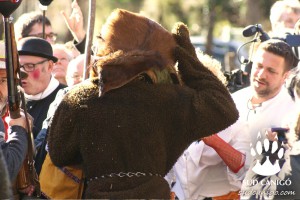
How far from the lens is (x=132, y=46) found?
4266mm

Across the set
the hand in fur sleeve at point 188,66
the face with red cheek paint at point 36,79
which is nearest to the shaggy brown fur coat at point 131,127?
the hand in fur sleeve at point 188,66

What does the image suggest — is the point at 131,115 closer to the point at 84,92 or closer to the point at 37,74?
the point at 84,92

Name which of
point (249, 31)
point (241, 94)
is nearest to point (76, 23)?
point (249, 31)

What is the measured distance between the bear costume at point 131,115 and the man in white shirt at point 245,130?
4.71ft

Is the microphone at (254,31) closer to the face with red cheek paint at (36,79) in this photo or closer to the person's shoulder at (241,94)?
the person's shoulder at (241,94)

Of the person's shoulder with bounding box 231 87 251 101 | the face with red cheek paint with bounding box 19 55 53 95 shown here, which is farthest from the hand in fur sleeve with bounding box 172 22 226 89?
the face with red cheek paint with bounding box 19 55 53 95

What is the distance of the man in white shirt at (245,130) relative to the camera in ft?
18.9

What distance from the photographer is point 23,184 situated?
4590 millimetres

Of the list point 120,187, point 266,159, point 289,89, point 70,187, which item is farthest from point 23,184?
point 289,89

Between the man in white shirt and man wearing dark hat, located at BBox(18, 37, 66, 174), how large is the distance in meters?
1.17

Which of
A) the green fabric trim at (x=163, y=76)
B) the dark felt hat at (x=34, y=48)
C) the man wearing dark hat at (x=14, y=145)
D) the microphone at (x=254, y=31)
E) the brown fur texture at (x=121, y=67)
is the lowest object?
the man wearing dark hat at (x=14, y=145)

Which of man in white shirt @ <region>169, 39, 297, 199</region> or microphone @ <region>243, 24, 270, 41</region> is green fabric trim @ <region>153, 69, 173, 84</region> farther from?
microphone @ <region>243, 24, 270, 41</region>

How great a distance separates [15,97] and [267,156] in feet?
6.31

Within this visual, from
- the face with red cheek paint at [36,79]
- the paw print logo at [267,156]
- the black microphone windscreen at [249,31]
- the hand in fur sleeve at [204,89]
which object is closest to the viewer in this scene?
the hand in fur sleeve at [204,89]
